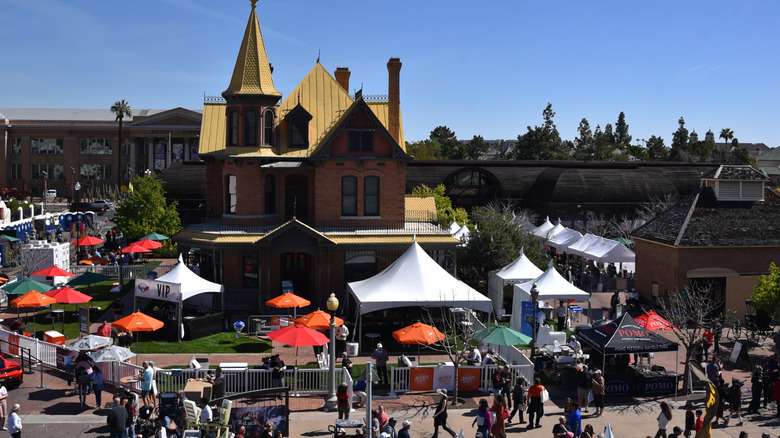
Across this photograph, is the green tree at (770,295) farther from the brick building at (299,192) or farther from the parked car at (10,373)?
the parked car at (10,373)

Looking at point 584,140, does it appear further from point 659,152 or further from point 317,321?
point 317,321

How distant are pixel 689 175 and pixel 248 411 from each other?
188 feet

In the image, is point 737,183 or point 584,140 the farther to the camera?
point 584,140

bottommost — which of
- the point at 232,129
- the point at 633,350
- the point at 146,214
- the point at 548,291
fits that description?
the point at 633,350

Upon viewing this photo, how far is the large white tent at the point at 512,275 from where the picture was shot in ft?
109

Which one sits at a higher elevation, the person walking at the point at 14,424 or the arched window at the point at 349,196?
the arched window at the point at 349,196

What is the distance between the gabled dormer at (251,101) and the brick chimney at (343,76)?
804cm

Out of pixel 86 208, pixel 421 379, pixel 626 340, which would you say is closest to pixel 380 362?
pixel 421 379

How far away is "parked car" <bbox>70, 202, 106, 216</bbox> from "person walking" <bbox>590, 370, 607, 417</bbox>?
6584 centimetres

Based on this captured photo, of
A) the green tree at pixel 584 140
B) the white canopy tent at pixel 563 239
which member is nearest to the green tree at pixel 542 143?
the green tree at pixel 584 140

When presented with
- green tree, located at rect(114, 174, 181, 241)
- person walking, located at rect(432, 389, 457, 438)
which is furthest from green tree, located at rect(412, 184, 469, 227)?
person walking, located at rect(432, 389, 457, 438)

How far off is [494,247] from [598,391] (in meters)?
18.0

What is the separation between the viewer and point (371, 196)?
3675cm

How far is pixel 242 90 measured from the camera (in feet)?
119
